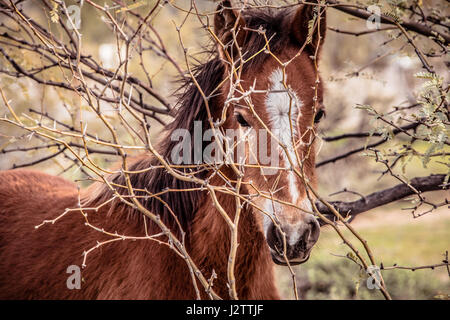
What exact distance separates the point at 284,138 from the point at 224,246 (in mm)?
784

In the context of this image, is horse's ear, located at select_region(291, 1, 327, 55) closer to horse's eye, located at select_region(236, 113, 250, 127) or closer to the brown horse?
the brown horse

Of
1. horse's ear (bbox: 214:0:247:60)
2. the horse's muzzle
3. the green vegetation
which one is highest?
horse's ear (bbox: 214:0:247:60)

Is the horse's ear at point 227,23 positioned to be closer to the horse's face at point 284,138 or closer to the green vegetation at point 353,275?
the horse's face at point 284,138

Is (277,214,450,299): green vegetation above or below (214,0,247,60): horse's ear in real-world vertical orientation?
below

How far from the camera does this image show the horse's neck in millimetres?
2480

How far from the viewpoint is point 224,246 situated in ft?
8.19

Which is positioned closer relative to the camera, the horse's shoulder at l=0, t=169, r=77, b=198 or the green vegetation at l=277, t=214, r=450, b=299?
the horse's shoulder at l=0, t=169, r=77, b=198

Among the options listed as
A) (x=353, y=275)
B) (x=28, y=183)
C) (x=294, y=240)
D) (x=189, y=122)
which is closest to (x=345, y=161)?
(x=353, y=275)

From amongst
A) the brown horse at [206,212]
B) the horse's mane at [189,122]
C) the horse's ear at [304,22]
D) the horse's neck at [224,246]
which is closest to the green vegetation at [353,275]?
the horse's neck at [224,246]

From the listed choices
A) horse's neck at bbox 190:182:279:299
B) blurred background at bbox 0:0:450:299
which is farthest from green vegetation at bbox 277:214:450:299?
horse's neck at bbox 190:182:279:299

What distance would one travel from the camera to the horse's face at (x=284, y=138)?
1.98m

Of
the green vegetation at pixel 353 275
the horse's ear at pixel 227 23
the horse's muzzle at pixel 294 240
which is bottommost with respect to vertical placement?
the horse's muzzle at pixel 294 240

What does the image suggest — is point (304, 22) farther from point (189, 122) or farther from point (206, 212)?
point (206, 212)

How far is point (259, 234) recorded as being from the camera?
2529mm
